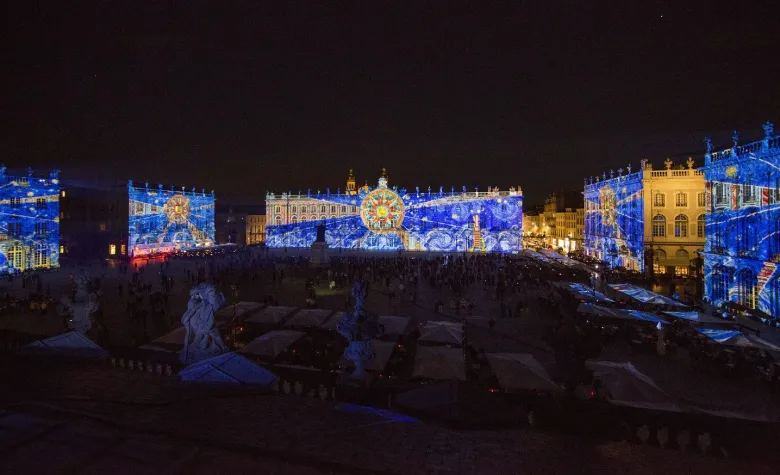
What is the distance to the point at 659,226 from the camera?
1362 inches

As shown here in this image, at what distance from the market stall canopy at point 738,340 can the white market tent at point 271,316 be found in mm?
14558

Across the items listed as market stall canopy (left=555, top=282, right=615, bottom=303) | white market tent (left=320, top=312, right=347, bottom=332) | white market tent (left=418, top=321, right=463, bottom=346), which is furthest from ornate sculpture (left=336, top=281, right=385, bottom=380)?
market stall canopy (left=555, top=282, right=615, bottom=303)

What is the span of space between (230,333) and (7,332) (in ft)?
20.8

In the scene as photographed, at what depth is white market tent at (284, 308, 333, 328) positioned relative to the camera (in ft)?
53.2

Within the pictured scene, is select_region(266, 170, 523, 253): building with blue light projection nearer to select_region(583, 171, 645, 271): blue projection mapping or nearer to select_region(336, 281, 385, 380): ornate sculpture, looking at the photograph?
select_region(583, 171, 645, 271): blue projection mapping

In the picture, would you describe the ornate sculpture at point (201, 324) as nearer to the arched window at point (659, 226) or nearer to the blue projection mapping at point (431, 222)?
the arched window at point (659, 226)

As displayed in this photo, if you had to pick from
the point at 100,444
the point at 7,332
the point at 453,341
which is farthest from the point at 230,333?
the point at 100,444

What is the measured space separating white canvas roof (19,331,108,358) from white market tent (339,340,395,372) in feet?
18.4

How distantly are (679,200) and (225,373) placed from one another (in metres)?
36.8

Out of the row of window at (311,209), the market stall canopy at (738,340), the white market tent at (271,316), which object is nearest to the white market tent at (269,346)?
the white market tent at (271,316)

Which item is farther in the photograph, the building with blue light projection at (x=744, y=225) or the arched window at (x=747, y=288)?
the arched window at (x=747, y=288)

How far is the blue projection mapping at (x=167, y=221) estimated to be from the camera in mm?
54812

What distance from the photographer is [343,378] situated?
313 inches

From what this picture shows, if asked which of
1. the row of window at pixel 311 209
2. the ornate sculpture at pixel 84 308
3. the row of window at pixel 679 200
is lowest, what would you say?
the ornate sculpture at pixel 84 308
